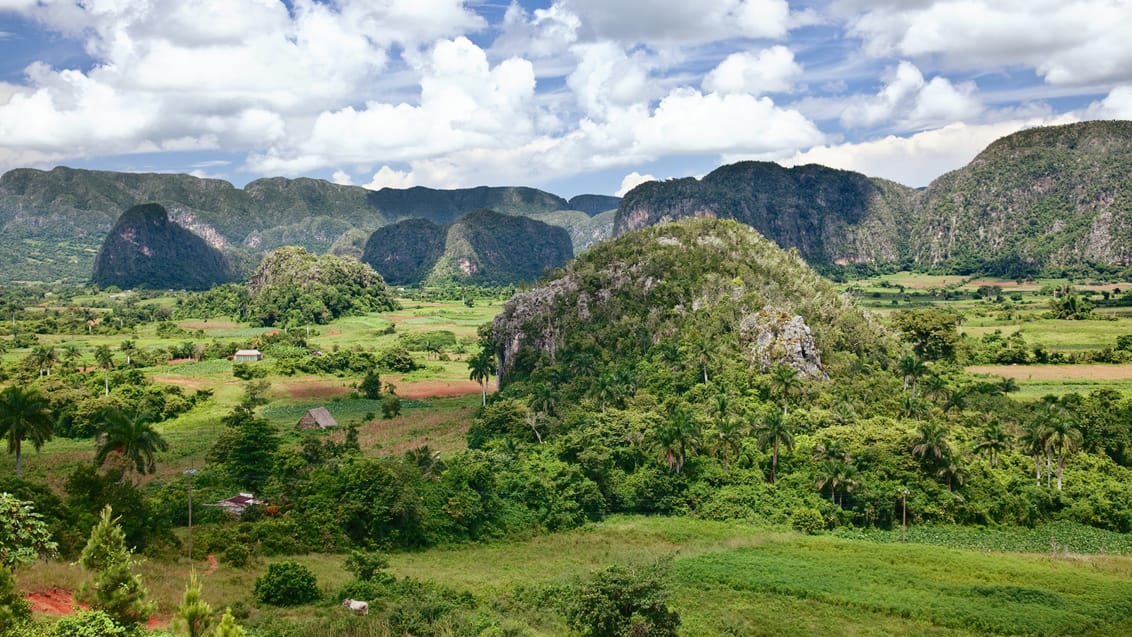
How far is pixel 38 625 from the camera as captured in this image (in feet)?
70.0

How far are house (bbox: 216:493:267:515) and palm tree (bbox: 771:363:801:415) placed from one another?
3843 centimetres

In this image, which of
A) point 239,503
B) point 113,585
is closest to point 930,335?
point 239,503

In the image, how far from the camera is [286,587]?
106 ft

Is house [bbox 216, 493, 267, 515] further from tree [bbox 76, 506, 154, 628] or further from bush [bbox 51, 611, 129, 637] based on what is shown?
bush [bbox 51, 611, 129, 637]

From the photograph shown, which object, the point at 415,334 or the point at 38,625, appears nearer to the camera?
the point at 38,625

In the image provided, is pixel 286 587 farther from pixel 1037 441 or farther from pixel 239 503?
pixel 1037 441

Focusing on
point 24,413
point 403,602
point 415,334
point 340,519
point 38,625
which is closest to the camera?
point 38,625

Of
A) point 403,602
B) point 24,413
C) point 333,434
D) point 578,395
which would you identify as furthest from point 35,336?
point 403,602

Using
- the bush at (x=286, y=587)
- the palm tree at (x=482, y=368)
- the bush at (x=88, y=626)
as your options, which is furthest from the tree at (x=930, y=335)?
the bush at (x=88, y=626)

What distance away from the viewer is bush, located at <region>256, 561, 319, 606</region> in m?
32.2

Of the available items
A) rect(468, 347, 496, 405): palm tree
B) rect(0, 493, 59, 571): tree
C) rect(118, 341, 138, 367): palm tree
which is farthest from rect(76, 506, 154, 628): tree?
rect(118, 341, 138, 367): palm tree

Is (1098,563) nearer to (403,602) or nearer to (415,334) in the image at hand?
(403,602)

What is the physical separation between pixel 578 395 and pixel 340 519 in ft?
99.8

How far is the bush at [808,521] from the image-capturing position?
46.5 m
